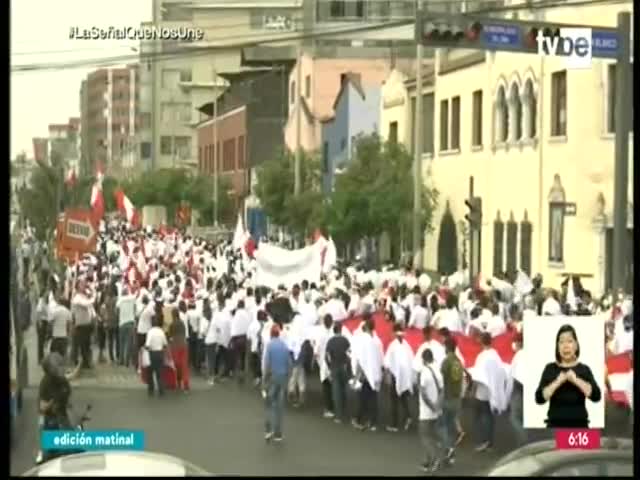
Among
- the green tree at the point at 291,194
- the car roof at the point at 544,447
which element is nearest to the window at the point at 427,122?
the green tree at the point at 291,194

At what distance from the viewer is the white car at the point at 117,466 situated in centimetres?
762

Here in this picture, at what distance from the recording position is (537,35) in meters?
8.08

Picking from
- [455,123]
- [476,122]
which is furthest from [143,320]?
[476,122]

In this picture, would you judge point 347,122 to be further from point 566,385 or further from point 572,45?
point 566,385

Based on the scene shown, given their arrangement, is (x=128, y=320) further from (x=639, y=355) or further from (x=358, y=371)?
(x=639, y=355)

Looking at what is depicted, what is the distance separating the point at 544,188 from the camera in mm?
8125

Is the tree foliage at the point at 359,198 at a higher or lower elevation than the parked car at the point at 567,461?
higher

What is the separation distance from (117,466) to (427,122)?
2.19 m

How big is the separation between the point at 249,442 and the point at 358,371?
64 centimetres

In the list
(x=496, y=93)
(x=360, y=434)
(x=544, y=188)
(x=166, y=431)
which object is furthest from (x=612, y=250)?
(x=166, y=431)

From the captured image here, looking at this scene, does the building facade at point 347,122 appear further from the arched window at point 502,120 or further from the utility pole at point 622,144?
the utility pole at point 622,144

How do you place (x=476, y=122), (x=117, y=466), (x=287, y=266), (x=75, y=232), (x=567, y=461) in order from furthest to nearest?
(x=476, y=122) → (x=287, y=266) → (x=75, y=232) → (x=117, y=466) → (x=567, y=461)

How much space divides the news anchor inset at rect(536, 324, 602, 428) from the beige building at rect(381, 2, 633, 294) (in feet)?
0.95

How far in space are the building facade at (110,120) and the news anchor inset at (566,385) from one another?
7.26 ft
